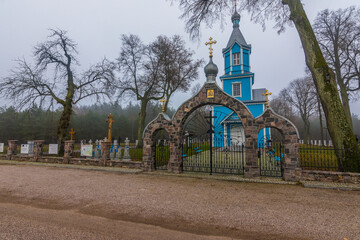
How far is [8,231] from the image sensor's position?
3477 millimetres

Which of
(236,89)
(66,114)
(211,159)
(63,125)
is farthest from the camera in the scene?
(236,89)

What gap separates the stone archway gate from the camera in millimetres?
7801

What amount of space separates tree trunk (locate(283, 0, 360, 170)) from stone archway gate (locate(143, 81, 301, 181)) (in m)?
1.98

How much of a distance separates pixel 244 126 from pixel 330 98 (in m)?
3.94

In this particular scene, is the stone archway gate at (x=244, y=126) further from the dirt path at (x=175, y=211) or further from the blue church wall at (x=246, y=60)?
the blue church wall at (x=246, y=60)

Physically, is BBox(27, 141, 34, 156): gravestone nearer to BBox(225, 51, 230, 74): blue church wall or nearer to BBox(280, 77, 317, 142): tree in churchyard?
BBox(225, 51, 230, 74): blue church wall

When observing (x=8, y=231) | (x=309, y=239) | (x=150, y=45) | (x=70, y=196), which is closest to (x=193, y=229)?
(x=309, y=239)

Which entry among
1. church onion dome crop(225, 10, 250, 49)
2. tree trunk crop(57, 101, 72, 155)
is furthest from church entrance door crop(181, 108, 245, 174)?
church onion dome crop(225, 10, 250, 49)

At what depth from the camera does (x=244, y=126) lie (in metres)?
8.57

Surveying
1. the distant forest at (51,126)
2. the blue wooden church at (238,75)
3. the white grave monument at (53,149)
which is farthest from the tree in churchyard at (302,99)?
the white grave monument at (53,149)

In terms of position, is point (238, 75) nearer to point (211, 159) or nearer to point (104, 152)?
point (211, 159)

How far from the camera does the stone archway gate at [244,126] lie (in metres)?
7.80

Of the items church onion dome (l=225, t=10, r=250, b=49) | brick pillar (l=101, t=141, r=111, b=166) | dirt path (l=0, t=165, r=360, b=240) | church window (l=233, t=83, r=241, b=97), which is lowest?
dirt path (l=0, t=165, r=360, b=240)

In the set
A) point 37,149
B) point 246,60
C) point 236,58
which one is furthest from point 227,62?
point 37,149
